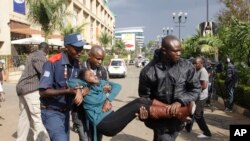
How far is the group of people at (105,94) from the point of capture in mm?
4109

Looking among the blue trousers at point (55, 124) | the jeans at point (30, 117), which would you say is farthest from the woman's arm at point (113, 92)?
the jeans at point (30, 117)

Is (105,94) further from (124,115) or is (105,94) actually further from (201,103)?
(201,103)

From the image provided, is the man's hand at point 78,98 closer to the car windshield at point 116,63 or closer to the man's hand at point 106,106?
the man's hand at point 106,106

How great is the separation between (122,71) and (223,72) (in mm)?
14176

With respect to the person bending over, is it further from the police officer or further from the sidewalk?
the sidewalk

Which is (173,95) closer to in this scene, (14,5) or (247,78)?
(247,78)

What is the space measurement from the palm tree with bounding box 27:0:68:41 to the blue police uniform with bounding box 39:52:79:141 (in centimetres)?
2202

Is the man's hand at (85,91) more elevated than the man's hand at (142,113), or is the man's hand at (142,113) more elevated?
the man's hand at (85,91)

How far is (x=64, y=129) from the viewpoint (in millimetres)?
4984

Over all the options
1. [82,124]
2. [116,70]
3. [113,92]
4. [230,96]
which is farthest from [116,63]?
[113,92]

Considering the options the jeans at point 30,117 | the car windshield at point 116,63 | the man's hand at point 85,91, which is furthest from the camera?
the car windshield at point 116,63

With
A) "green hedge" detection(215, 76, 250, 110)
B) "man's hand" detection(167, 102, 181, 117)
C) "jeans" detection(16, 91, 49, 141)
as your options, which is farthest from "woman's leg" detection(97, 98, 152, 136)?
"green hedge" detection(215, 76, 250, 110)

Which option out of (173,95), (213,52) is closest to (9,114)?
(173,95)

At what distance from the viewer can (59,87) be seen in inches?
196
